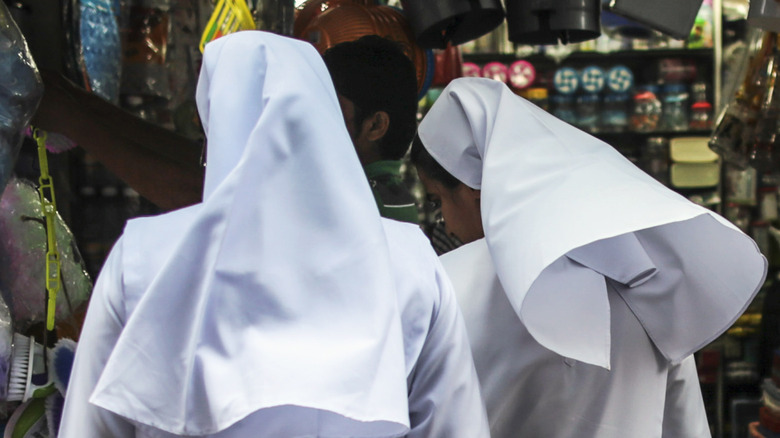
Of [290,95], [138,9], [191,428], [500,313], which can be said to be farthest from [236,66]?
[138,9]

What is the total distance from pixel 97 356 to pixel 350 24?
1.41 meters

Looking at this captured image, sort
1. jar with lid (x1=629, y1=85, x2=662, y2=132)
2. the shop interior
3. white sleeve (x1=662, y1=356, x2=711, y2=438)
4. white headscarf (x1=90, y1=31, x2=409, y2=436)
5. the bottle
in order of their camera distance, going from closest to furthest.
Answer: white headscarf (x1=90, y1=31, x2=409, y2=436), white sleeve (x1=662, y1=356, x2=711, y2=438), the shop interior, the bottle, jar with lid (x1=629, y1=85, x2=662, y2=132)

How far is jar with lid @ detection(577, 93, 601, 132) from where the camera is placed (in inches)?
181

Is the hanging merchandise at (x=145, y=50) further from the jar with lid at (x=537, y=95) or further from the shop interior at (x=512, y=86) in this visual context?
the jar with lid at (x=537, y=95)

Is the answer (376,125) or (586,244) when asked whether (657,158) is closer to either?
(376,125)

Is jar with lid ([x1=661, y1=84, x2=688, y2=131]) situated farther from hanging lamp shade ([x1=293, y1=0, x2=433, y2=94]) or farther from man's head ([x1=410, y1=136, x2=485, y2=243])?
man's head ([x1=410, y1=136, x2=485, y2=243])

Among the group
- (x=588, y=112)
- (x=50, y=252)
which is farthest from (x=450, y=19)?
(x=588, y=112)

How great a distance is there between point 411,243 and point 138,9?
131cm

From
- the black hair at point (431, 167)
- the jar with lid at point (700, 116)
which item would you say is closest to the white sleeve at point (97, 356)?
the black hair at point (431, 167)

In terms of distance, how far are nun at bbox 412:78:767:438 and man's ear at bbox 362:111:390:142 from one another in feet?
1.82

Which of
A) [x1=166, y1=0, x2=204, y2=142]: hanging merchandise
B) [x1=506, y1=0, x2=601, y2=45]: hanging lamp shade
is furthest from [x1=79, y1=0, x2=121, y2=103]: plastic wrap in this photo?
[x1=506, y1=0, x2=601, y2=45]: hanging lamp shade

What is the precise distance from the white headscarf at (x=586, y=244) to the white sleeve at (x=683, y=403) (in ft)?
0.29

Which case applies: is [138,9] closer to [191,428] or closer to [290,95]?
[290,95]

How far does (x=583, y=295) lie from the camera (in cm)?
132
